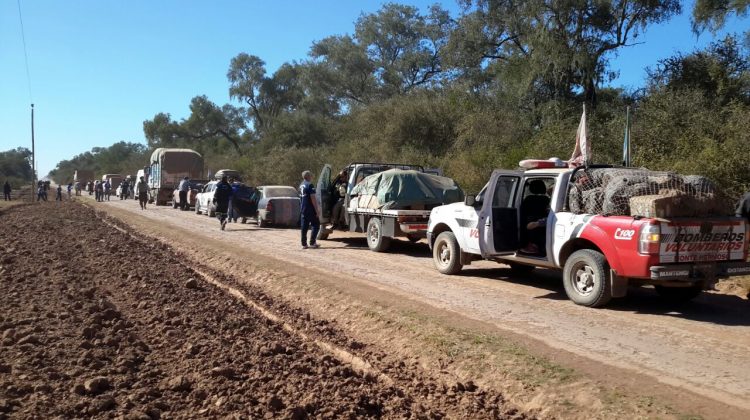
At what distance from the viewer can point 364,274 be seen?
11.0m

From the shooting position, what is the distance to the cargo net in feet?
24.1

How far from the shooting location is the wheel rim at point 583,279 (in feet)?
26.5

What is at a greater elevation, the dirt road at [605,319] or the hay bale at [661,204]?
the hay bale at [661,204]

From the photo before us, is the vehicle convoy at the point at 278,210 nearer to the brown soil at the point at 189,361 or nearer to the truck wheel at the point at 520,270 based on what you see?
the brown soil at the point at 189,361

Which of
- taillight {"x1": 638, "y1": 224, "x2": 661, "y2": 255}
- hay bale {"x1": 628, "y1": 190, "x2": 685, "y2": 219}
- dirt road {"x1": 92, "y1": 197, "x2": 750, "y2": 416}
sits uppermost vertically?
hay bale {"x1": 628, "y1": 190, "x2": 685, "y2": 219}

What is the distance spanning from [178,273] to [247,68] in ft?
191

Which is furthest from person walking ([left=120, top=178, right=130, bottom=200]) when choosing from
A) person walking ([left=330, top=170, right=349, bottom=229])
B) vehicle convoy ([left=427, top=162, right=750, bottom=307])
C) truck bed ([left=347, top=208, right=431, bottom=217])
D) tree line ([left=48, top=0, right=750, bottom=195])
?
vehicle convoy ([left=427, top=162, right=750, bottom=307])

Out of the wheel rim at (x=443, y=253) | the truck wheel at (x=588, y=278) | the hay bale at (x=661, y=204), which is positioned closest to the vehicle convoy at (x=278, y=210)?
the wheel rim at (x=443, y=253)

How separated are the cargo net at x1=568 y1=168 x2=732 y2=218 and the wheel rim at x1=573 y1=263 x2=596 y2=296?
742 mm

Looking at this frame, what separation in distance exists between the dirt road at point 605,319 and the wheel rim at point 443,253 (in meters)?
0.31

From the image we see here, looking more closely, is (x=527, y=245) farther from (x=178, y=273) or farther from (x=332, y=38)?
(x=332, y=38)

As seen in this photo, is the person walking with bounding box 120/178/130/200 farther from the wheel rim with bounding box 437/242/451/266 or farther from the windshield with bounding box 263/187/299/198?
the wheel rim with bounding box 437/242/451/266

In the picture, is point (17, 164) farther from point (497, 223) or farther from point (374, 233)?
point (497, 223)

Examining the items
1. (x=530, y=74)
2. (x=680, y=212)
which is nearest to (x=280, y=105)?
(x=530, y=74)
